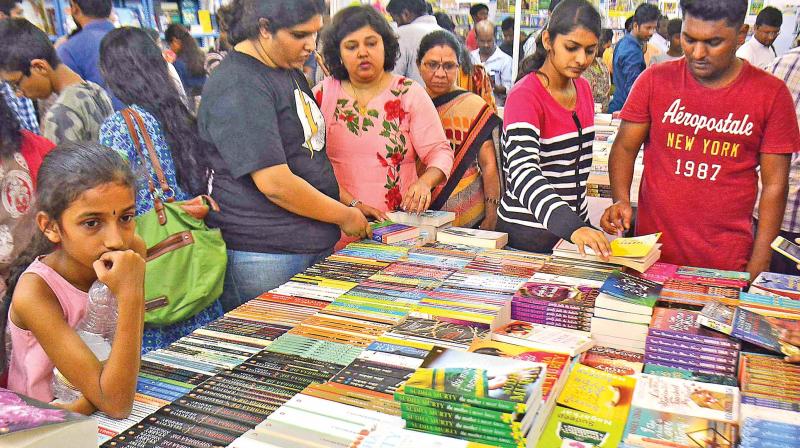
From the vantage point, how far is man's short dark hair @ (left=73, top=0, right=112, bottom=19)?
4.28 metres

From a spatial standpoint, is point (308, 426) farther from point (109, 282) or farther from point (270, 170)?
point (270, 170)

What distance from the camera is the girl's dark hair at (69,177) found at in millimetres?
1524

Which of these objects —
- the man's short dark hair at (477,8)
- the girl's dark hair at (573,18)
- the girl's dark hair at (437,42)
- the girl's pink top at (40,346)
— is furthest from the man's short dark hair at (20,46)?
the man's short dark hair at (477,8)

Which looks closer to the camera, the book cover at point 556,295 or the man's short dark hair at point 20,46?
the book cover at point 556,295

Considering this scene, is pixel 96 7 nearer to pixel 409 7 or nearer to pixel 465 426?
pixel 409 7

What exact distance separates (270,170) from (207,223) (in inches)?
16.4

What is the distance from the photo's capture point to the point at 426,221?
260 cm

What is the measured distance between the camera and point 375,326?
1.74 meters

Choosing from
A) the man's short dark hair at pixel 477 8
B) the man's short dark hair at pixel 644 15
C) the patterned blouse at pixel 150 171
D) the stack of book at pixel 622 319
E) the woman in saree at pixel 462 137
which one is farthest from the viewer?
the man's short dark hair at pixel 477 8

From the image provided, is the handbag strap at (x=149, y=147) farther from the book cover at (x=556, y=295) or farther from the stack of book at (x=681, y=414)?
the stack of book at (x=681, y=414)

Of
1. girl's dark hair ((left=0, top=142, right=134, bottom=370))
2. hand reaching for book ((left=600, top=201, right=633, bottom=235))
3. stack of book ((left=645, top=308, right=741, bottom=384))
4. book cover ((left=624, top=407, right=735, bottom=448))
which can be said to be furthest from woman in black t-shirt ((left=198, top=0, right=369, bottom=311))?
book cover ((left=624, top=407, right=735, bottom=448))

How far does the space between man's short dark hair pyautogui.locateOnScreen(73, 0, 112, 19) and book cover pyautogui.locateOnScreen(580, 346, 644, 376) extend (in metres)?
3.87

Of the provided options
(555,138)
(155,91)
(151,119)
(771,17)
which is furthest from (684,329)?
(771,17)

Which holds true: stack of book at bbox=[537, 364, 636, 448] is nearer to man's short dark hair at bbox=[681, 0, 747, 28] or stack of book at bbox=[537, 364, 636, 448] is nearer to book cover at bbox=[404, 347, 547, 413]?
book cover at bbox=[404, 347, 547, 413]
